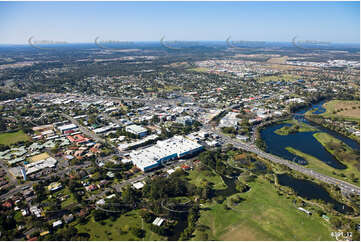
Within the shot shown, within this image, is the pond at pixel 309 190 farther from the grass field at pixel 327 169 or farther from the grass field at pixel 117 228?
the grass field at pixel 117 228

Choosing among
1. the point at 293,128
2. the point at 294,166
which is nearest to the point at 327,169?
the point at 294,166

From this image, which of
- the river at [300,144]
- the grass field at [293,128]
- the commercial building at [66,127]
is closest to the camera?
the river at [300,144]

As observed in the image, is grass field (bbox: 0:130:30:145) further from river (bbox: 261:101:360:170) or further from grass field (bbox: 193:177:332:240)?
river (bbox: 261:101:360:170)

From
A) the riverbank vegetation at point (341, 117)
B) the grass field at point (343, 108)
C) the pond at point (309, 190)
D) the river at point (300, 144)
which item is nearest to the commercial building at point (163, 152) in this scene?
the river at point (300, 144)

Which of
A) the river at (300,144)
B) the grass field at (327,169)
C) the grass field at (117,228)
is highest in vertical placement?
the river at (300,144)

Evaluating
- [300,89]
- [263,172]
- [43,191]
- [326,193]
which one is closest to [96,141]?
[43,191]
